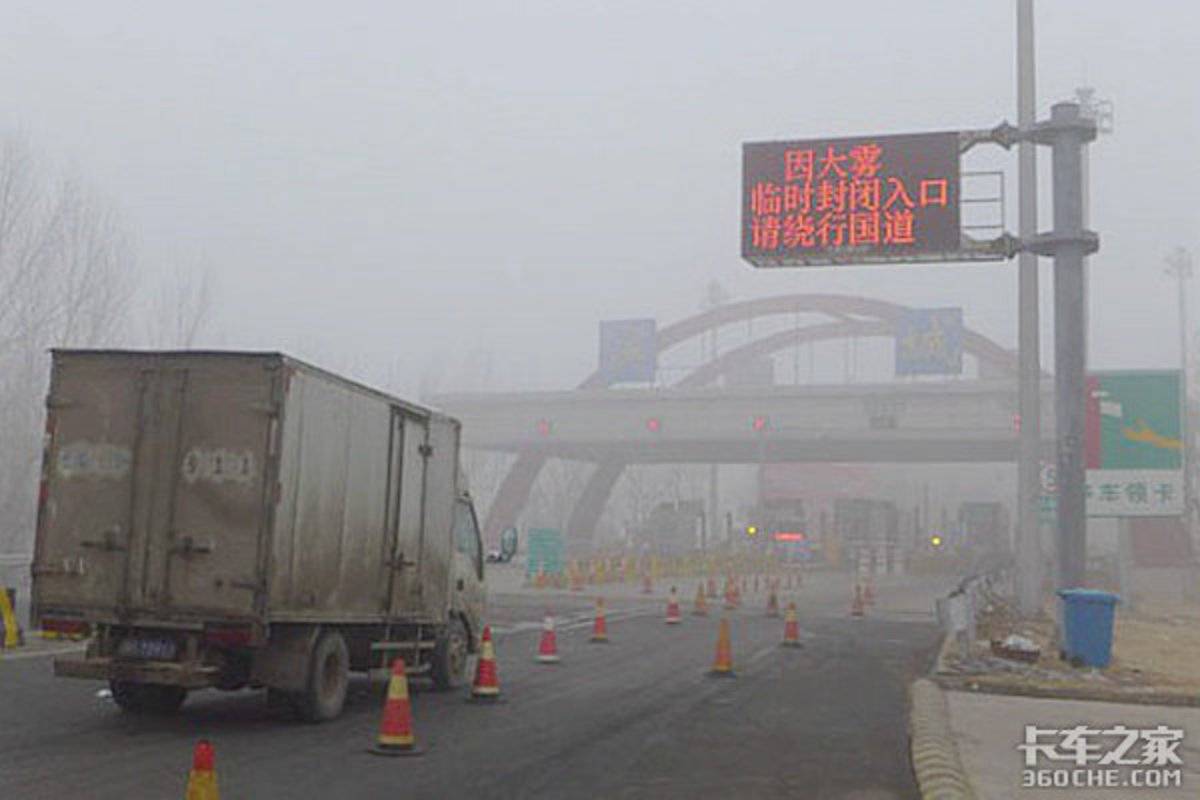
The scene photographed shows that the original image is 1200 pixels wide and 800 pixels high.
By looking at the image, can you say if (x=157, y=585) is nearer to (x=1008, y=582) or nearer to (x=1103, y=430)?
(x=1103, y=430)

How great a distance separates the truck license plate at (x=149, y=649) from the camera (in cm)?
1130

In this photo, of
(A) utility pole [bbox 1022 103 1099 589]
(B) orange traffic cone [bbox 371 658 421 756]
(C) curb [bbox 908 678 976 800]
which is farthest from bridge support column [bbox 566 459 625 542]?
(B) orange traffic cone [bbox 371 658 421 756]

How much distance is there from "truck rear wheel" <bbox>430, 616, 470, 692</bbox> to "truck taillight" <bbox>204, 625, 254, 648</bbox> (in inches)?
163

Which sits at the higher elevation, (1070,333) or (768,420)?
(768,420)

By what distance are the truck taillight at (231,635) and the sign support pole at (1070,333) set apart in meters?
14.3

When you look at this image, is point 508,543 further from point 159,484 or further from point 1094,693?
point 1094,693

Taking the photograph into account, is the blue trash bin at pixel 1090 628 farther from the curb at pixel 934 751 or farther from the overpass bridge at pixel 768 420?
the overpass bridge at pixel 768 420

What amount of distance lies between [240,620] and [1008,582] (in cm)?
3670

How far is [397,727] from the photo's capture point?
10.5 meters

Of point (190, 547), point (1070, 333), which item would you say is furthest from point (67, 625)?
point (1070, 333)

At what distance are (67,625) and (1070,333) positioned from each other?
15.7 metres

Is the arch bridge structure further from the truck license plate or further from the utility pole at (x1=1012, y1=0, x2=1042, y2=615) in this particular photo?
the truck license plate

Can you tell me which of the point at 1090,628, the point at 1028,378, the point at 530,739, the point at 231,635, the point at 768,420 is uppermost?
the point at 768,420

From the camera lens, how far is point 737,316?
121 m
